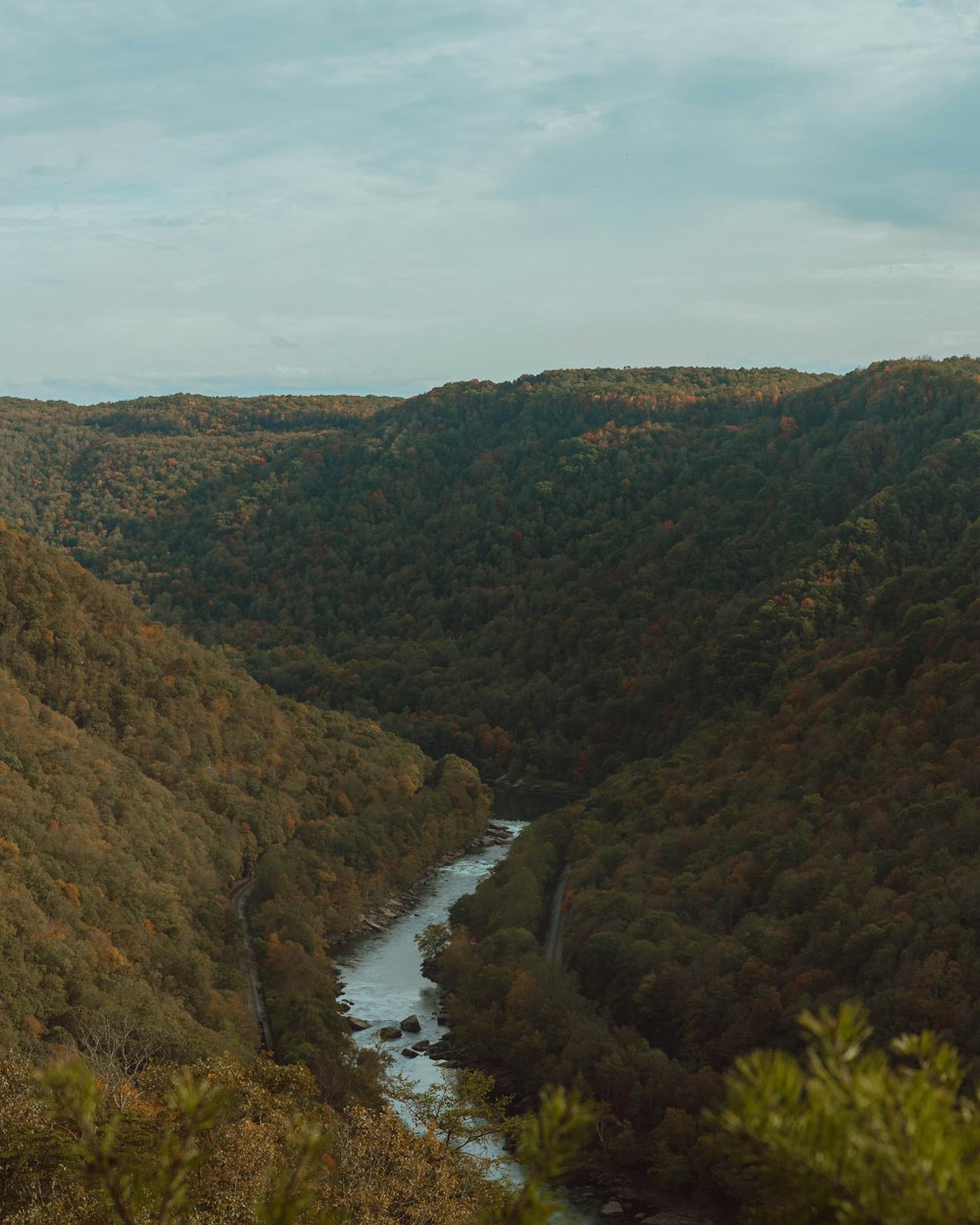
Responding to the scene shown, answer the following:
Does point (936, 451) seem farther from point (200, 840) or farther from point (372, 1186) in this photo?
point (372, 1186)

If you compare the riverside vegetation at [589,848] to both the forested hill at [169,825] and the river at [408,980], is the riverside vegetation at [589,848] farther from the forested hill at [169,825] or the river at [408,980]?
the river at [408,980]

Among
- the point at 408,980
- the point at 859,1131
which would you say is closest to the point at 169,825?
the point at 408,980

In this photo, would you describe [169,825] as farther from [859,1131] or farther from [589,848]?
[859,1131]

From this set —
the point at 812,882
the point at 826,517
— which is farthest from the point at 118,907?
the point at 826,517

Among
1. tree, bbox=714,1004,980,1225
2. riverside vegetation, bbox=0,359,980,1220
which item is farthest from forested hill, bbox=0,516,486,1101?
tree, bbox=714,1004,980,1225

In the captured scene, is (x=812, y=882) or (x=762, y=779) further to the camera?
(x=762, y=779)

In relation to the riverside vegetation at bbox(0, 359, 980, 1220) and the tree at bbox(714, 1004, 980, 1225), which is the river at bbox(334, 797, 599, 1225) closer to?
the riverside vegetation at bbox(0, 359, 980, 1220)
